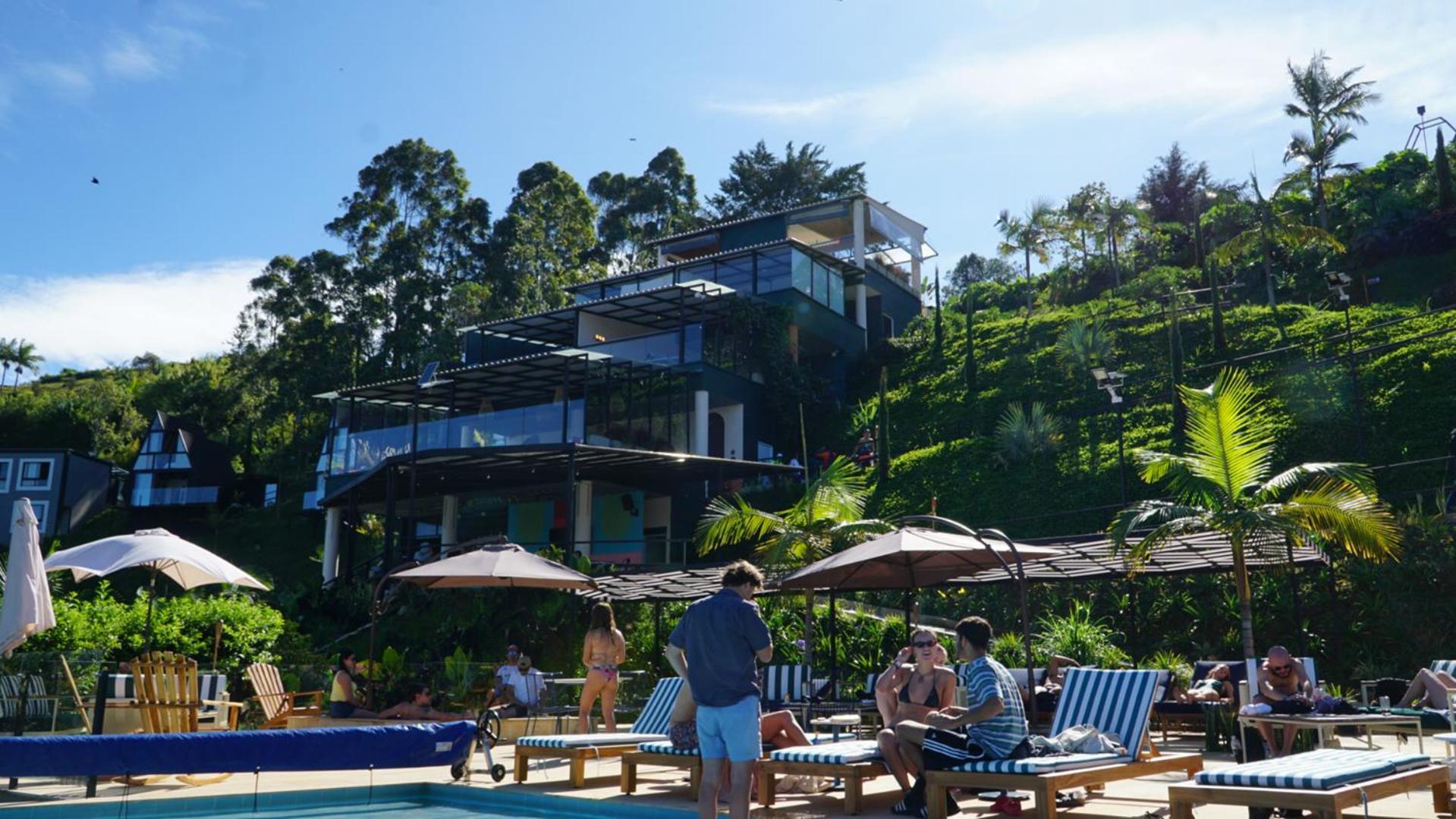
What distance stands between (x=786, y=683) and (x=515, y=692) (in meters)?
2.92

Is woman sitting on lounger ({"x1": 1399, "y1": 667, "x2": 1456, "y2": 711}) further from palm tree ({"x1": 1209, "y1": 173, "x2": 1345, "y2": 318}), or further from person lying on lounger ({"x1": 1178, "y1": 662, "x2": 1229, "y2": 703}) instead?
palm tree ({"x1": 1209, "y1": 173, "x2": 1345, "y2": 318})

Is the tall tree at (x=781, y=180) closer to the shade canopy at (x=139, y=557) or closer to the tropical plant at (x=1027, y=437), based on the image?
the tropical plant at (x=1027, y=437)

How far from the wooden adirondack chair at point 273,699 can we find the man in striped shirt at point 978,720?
8410 millimetres

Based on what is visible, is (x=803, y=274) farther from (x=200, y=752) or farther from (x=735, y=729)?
(x=735, y=729)

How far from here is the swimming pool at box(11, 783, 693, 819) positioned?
8586 millimetres

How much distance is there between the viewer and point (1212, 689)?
39.3 feet

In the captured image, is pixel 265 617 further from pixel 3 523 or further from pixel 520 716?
pixel 3 523

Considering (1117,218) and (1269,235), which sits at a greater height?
(1117,218)

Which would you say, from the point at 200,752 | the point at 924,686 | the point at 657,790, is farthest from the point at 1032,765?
the point at 200,752

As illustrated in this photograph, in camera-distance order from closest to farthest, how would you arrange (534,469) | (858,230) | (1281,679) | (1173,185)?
(1281,679) < (534,469) < (858,230) < (1173,185)

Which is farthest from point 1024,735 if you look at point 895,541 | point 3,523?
point 3,523

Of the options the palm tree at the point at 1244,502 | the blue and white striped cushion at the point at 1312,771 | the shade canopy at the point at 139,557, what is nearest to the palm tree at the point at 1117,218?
the palm tree at the point at 1244,502

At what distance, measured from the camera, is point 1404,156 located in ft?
140

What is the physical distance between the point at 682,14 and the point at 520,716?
7.34 meters
